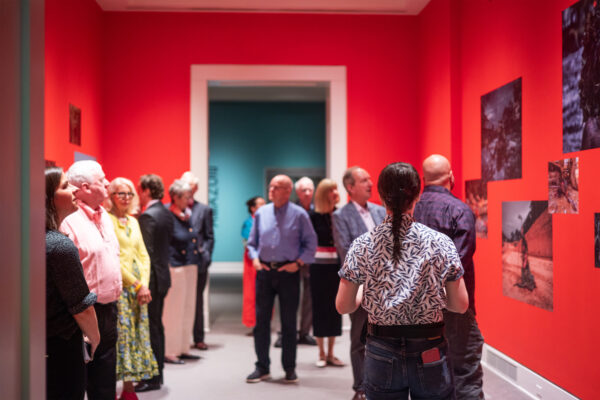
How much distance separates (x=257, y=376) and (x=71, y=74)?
3301 millimetres

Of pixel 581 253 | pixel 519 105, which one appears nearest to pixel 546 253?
pixel 581 253

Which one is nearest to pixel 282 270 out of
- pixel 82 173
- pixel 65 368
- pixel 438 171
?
pixel 438 171

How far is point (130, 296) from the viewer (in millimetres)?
3639

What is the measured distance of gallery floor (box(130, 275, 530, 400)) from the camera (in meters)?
4.02

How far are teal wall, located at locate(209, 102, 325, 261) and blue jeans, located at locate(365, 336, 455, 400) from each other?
417 inches

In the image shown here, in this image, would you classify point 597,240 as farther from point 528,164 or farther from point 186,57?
point 186,57

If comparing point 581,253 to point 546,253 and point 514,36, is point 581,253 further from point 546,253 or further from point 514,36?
point 514,36

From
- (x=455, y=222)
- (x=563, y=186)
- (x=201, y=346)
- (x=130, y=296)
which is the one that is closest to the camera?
(x=455, y=222)

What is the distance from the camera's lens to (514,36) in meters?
4.25

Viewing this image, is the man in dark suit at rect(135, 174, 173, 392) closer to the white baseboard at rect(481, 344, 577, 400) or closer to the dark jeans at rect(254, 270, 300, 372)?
the dark jeans at rect(254, 270, 300, 372)

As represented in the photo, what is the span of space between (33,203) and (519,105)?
3801 millimetres

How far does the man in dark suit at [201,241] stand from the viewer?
5512 mm

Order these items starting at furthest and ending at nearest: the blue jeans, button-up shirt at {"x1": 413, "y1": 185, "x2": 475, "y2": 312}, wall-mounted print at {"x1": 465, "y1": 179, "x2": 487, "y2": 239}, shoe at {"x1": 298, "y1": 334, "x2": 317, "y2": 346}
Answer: shoe at {"x1": 298, "y1": 334, "x2": 317, "y2": 346} → wall-mounted print at {"x1": 465, "y1": 179, "x2": 487, "y2": 239} → button-up shirt at {"x1": 413, "y1": 185, "x2": 475, "y2": 312} → the blue jeans

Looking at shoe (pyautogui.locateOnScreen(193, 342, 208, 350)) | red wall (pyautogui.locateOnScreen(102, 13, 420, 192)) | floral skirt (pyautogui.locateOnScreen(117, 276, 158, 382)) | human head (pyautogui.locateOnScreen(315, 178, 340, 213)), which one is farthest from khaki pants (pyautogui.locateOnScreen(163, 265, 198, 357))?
red wall (pyautogui.locateOnScreen(102, 13, 420, 192))
